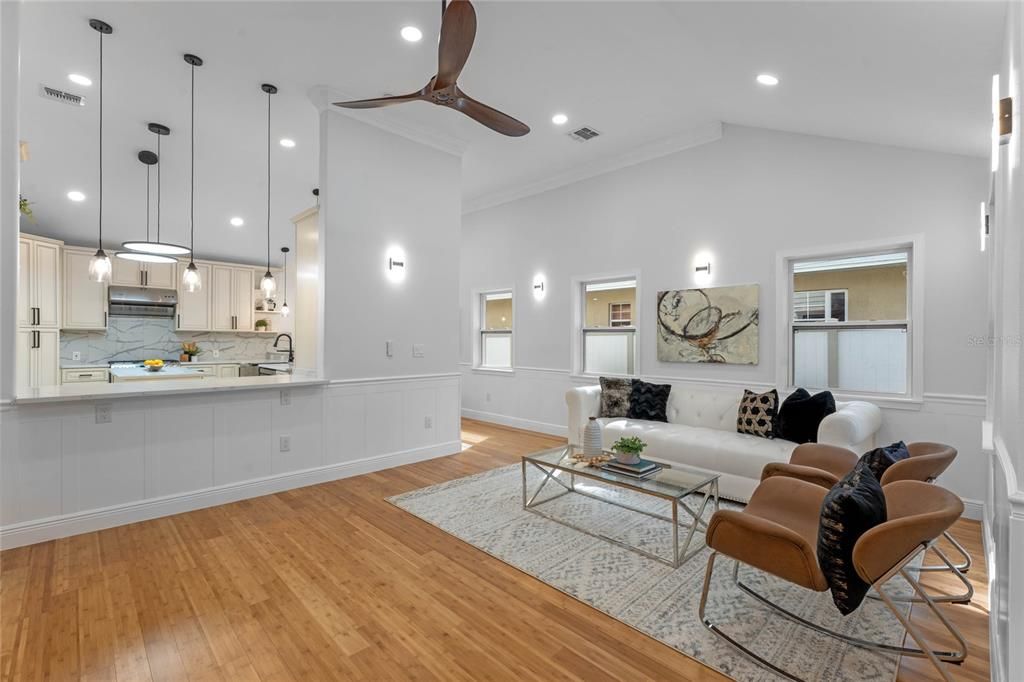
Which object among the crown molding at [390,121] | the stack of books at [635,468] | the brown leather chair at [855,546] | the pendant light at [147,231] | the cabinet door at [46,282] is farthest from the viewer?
the cabinet door at [46,282]

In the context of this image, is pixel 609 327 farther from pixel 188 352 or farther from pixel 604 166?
pixel 188 352

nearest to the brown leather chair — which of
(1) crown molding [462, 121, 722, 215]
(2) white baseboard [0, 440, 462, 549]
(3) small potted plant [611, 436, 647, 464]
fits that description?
(3) small potted plant [611, 436, 647, 464]

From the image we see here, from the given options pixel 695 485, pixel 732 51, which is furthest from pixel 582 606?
pixel 732 51

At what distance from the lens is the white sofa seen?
3443mm

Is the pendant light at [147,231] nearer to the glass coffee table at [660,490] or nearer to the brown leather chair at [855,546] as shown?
the glass coffee table at [660,490]

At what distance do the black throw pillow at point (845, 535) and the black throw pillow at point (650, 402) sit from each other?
2858mm

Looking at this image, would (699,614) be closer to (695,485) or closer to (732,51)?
(695,485)

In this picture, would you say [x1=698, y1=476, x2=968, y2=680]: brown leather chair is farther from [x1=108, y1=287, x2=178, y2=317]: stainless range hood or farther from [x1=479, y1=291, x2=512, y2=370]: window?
[x1=108, y1=287, x2=178, y2=317]: stainless range hood

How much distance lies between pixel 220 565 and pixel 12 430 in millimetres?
1596

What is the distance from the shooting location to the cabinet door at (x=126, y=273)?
6.88 m

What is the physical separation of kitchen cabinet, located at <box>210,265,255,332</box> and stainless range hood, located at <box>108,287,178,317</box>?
604mm

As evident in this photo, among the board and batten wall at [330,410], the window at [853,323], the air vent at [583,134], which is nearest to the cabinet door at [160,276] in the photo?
the board and batten wall at [330,410]

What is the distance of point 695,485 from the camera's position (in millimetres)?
2889

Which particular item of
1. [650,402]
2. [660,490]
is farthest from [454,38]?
[650,402]
